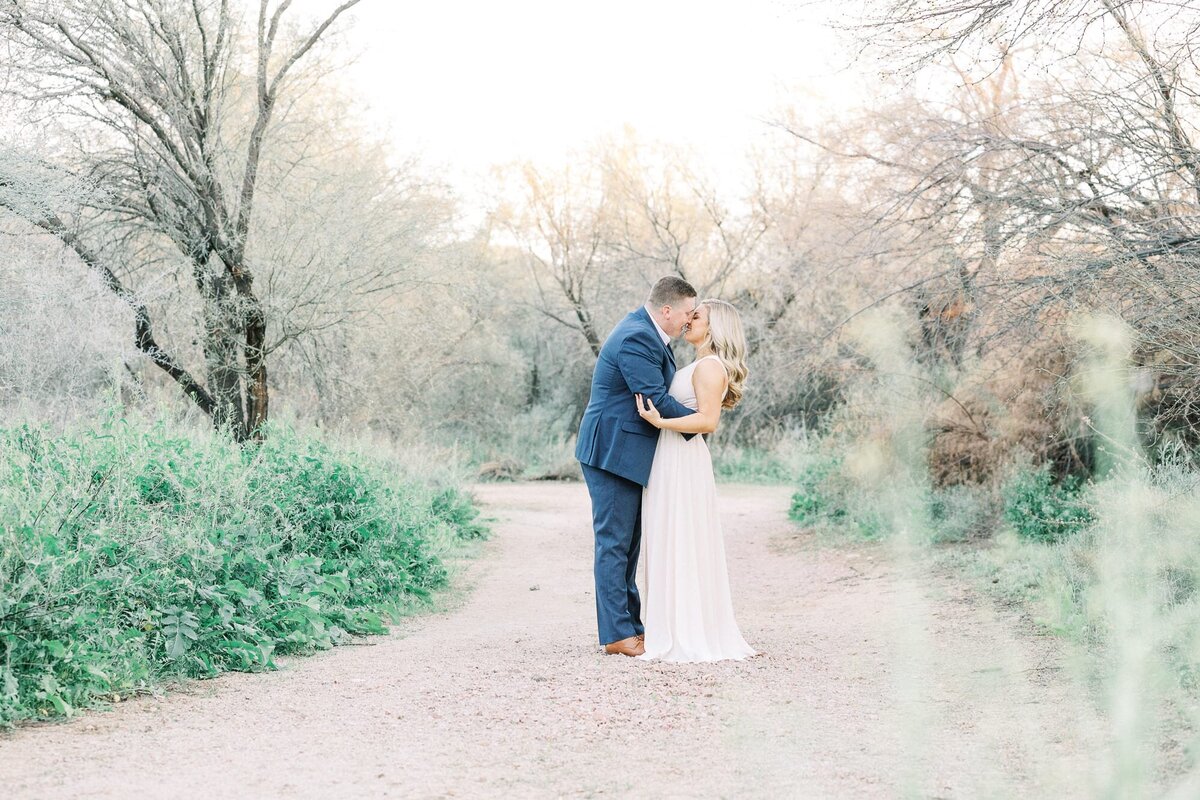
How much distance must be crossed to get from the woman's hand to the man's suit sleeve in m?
0.03

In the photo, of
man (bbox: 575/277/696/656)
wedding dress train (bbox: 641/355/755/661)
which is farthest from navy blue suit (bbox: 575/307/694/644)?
wedding dress train (bbox: 641/355/755/661)

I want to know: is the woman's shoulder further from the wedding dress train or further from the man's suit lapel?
the man's suit lapel

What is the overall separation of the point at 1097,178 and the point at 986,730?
537 centimetres

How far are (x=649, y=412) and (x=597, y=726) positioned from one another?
1.89 m

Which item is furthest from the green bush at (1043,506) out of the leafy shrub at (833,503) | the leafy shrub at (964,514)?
the leafy shrub at (833,503)

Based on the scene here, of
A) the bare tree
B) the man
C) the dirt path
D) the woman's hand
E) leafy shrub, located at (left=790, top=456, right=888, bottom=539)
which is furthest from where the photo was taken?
leafy shrub, located at (left=790, top=456, right=888, bottom=539)

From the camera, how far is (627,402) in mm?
6312

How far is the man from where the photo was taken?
20.4 feet

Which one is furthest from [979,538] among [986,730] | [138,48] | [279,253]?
[138,48]

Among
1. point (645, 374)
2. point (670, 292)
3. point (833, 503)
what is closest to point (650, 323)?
point (670, 292)

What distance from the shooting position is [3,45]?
10359 millimetres

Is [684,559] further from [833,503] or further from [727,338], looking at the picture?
[833,503]

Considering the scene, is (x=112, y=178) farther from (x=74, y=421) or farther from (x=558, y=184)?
(x=558, y=184)

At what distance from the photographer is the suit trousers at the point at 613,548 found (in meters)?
6.27
